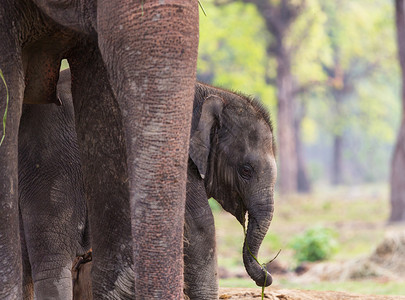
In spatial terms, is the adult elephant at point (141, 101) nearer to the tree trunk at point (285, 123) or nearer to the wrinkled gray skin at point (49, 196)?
the wrinkled gray skin at point (49, 196)

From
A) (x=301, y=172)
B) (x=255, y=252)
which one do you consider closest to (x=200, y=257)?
(x=255, y=252)

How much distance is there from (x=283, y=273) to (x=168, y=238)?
315 inches

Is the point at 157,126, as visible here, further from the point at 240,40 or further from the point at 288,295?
the point at 240,40

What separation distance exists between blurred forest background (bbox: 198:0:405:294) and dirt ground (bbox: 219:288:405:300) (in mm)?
2148

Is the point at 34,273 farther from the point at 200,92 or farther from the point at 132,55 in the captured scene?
the point at 132,55

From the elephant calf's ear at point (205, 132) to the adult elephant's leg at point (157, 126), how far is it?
2333 millimetres

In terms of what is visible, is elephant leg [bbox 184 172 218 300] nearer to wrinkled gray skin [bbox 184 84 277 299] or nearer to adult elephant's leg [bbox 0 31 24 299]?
wrinkled gray skin [bbox 184 84 277 299]

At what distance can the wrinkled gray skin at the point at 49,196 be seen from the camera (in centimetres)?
461

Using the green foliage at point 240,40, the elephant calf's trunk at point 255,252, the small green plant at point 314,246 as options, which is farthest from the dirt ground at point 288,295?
the green foliage at point 240,40

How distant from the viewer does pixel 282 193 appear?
26094 millimetres

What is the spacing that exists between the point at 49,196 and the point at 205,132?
1085 millimetres

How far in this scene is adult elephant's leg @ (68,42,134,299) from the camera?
11.1 feet

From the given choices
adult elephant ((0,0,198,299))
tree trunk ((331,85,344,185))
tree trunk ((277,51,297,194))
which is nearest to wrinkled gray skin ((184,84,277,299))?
adult elephant ((0,0,198,299))

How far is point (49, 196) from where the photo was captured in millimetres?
4656
